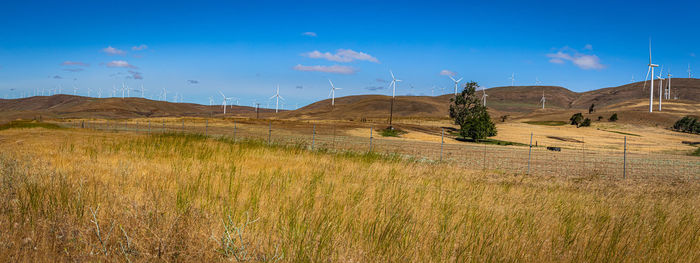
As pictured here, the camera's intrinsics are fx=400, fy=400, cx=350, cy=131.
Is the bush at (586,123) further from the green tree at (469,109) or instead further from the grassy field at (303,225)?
the grassy field at (303,225)

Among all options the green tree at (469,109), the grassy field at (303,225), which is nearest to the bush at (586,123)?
the green tree at (469,109)

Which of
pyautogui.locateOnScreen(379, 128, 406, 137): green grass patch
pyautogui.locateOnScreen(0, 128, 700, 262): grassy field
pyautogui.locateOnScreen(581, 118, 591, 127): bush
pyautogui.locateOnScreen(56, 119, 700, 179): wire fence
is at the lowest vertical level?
pyautogui.locateOnScreen(56, 119, 700, 179): wire fence

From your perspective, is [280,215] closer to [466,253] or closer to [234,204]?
[234,204]

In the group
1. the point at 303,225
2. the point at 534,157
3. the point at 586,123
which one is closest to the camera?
the point at 303,225

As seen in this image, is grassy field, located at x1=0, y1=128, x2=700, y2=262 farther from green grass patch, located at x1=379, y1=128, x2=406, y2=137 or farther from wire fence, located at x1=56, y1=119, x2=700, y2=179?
green grass patch, located at x1=379, y1=128, x2=406, y2=137

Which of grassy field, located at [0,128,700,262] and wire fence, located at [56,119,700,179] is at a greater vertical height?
grassy field, located at [0,128,700,262]

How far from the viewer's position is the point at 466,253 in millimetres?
4113

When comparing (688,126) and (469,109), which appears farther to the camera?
(688,126)

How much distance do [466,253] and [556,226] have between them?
2040mm

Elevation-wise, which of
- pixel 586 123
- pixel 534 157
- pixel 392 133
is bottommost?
pixel 534 157

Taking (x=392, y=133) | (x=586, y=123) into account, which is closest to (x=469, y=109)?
(x=392, y=133)

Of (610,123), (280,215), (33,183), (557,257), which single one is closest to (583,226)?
(557,257)

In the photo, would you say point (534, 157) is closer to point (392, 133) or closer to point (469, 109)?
point (392, 133)

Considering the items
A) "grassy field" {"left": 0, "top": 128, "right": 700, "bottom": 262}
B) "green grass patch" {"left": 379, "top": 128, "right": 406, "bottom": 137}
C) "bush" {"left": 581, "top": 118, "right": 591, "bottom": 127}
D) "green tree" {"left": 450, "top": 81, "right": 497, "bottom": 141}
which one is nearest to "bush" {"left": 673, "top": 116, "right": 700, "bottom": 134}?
"bush" {"left": 581, "top": 118, "right": 591, "bottom": 127}
